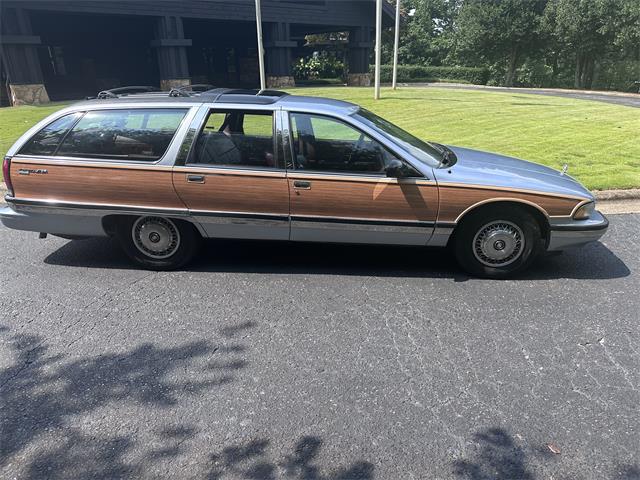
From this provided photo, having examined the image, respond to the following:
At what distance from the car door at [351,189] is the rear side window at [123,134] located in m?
1.16

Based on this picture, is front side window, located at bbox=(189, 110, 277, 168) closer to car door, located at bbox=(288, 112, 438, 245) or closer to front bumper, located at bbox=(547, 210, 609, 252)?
car door, located at bbox=(288, 112, 438, 245)

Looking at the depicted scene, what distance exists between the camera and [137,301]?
4.01 meters

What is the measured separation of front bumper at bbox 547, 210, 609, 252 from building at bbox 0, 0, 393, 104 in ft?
77.6

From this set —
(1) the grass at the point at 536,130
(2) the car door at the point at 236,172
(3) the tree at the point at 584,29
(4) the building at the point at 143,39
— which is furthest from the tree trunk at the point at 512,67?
→ (2) the car door at the point at 236,172

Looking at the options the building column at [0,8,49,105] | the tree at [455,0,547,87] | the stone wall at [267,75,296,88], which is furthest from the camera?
the tree at [455,0,547,87]

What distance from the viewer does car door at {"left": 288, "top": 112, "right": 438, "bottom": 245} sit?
415 centimetres

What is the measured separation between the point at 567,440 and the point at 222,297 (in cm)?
270

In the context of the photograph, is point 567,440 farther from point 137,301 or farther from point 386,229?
point 137,301

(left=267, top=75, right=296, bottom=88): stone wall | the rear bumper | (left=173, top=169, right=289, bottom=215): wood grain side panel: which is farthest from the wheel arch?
(left=267, top=75, right=296, bottom=88): stone wall

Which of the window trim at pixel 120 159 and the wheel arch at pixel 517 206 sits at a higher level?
the window trim at pixel 120 159

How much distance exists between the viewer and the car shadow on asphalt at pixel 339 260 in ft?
14.8

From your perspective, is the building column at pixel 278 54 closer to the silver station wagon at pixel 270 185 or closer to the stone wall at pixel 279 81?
the stone wall at pixel 279 81

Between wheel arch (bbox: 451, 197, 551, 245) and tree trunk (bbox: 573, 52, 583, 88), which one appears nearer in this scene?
wheel arch (bbox: 451, 197, 551, 245)

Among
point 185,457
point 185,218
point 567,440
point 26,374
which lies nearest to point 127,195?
point 185,218
